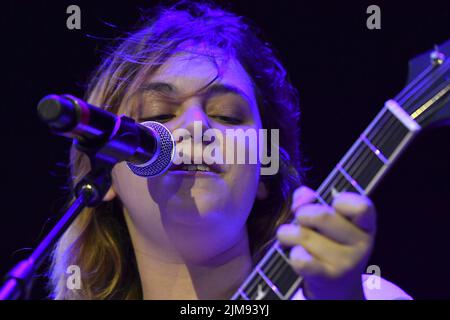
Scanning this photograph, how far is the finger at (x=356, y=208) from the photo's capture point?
0.83m

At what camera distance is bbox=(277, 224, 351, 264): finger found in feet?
2.84

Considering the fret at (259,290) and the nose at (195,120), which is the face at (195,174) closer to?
the nose at (195,120)

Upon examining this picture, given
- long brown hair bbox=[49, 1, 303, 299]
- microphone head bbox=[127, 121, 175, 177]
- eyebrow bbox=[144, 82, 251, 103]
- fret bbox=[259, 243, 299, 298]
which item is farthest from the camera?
long brown hair bbox=[49, 1, 303, 299]

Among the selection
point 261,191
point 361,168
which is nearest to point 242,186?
point 261,191

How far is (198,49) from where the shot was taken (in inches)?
59.6

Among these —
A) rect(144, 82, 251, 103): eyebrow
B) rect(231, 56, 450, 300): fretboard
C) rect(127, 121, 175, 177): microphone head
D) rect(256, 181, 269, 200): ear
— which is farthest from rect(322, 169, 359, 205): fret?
rect(256, 181, 269, 200): ear

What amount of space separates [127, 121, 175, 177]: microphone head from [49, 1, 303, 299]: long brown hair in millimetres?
475

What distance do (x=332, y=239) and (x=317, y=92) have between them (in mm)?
950

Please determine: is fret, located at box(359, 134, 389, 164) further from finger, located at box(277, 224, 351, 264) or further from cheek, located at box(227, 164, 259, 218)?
cheek, located at box(227, 164, 259, 218)

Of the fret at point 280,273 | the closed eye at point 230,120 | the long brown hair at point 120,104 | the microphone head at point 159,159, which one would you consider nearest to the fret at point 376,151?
the fret at point 280,273

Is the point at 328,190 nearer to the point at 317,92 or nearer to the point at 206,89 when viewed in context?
the point at 206,89

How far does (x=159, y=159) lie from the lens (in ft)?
3.55
